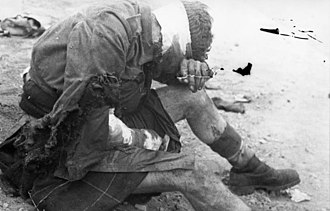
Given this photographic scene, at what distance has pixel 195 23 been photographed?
126 inches

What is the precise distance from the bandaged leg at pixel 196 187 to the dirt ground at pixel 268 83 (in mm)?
271

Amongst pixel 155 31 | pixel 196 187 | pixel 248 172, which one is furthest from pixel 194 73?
pixel 248 172

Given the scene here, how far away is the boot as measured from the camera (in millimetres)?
3786

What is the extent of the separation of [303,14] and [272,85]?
2155 mm

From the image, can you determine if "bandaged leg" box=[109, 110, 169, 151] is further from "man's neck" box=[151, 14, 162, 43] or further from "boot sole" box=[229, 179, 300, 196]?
"boot sole" box=[229, 179, 300, 196]

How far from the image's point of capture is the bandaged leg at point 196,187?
3.06m

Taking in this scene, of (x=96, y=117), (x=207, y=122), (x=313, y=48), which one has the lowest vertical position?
(x=313, y=48)

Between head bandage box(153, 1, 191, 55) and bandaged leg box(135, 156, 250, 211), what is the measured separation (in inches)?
25.0

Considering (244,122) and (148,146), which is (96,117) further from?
(244,122)

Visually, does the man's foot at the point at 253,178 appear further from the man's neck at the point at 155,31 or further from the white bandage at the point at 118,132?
the man's neck at the point at 155,31

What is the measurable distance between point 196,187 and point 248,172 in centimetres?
99

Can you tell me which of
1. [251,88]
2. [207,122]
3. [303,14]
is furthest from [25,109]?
[303,14]

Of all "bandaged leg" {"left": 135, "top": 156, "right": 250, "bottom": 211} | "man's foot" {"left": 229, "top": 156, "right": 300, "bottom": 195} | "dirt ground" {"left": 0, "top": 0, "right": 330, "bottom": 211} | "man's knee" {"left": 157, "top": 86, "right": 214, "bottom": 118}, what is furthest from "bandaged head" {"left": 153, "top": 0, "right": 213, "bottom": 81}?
"man's foot" {"left": 229, "top": 156, "right": 300, "bottom": 195}

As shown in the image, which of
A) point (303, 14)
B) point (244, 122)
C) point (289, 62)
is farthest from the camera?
point (303, 14)
